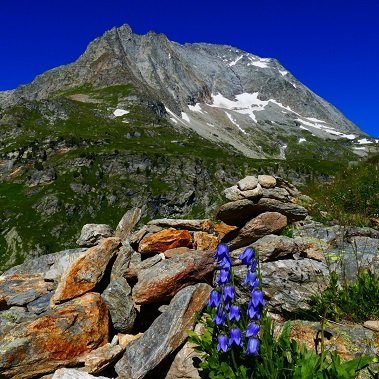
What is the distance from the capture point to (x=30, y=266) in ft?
54.9

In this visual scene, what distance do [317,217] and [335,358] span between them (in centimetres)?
952

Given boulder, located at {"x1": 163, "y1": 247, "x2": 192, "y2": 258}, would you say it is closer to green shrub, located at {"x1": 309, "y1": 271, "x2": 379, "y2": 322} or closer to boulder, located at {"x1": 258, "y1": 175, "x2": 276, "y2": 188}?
boulder, located at {"x1": 258, "y1": 175, "x2": 276, "y2": 188}

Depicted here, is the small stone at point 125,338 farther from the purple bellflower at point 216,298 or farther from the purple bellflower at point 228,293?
the purple bellflower at point 228,293

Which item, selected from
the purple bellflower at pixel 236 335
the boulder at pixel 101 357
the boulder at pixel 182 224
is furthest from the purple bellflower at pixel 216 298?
the boulder at pixel 182 224

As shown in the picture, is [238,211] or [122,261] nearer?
[122,261]

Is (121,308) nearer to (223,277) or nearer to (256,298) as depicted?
(223,277)

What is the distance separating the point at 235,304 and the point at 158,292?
4973mm

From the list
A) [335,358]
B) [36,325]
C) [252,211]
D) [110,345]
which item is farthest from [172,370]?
[252,211]

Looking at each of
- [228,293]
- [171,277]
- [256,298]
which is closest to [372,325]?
[256,298]

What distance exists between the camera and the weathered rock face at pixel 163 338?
30.9 feet

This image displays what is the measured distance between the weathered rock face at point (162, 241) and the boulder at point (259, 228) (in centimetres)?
173

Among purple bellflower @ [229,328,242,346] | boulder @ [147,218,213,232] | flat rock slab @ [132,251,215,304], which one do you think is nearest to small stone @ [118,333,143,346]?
flat rock slab @ [132,251,215,304]

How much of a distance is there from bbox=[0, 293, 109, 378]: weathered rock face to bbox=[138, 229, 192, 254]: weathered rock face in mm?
2880

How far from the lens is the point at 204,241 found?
1448 centimetres
